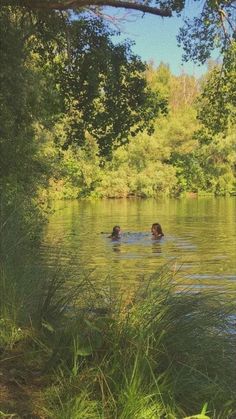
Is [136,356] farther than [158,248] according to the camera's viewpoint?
No

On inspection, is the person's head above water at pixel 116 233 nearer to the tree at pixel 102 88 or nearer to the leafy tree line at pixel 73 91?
the leafy tree line at pixel 73 91

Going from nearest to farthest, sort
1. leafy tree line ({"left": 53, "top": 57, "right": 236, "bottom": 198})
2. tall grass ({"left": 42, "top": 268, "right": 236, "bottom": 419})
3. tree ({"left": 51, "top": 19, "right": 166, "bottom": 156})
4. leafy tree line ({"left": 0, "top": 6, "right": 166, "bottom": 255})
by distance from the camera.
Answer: tall grass ({"left": 42, "top": 268, "right": 236, "bottom": 419}), leafy tree line ({"left": 0, "top": 6, "right": 166, "bottom": 255}), tree ({"left": 51, "top": 19, "right": 166, "bottom": 156}), leafy tree line ({"left": 53, "top": 57, "right": 236, "bottom": 198})

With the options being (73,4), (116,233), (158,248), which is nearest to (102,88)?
(73,4)

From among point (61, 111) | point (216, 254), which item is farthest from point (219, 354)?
point (216, 254)

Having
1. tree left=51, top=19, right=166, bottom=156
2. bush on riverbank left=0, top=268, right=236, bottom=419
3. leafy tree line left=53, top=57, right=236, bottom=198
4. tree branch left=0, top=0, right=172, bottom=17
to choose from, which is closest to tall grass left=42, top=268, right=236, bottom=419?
bush on riverbank left=0, top=268, right=236, bottom=419

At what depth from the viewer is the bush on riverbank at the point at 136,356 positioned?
3762 mm

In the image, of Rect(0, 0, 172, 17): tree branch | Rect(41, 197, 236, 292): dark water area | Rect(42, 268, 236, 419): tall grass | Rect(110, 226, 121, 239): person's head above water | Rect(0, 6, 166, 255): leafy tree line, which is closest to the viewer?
Rect(42, 268, 236, 419): tall grass

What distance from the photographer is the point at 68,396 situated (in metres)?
3.81

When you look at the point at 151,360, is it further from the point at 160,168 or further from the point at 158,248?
the point at 160,168

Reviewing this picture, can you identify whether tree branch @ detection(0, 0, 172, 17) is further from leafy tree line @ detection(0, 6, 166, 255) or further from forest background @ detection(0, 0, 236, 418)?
leafy tree line @ detection(0, 6, 166, 255)

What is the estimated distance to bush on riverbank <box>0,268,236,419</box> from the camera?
376 cm

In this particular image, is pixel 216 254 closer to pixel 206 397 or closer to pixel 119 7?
pixel 119 7

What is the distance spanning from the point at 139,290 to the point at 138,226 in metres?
30.6

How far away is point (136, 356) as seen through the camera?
12.8 feet
